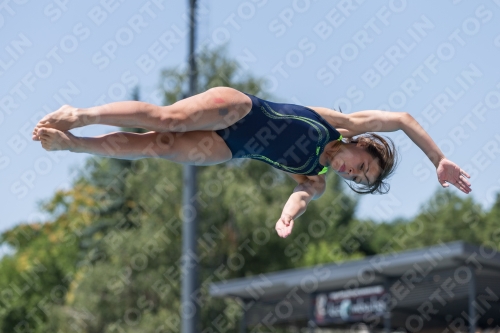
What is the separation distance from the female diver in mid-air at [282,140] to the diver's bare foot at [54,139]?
0.19 m

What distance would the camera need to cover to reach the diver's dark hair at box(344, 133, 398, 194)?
5531 mm

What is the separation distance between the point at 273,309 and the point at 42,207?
26.7 m

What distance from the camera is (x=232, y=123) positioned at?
5.33 meters

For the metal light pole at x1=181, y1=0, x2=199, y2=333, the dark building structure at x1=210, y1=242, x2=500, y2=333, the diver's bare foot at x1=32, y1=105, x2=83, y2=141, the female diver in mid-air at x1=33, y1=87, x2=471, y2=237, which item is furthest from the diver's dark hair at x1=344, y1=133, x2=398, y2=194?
the dark building structure at x1=210, y1=242, x2=500, y2=333

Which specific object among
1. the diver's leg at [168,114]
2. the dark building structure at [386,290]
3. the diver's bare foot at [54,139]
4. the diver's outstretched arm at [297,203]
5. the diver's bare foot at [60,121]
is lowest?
the dark building structure at [386,290]

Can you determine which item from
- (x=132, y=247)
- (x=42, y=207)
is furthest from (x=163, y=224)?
(x=42, y=207)

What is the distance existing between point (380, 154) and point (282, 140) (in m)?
0.75

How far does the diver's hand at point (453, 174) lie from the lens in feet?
17.5

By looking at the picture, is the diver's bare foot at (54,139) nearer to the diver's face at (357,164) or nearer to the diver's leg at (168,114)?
the diver's leg at (168,114)

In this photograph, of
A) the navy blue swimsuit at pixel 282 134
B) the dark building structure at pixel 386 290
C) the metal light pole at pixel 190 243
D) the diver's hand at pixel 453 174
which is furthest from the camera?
the dark building structure at pixel 386 290

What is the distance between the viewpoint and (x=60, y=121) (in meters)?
4.77

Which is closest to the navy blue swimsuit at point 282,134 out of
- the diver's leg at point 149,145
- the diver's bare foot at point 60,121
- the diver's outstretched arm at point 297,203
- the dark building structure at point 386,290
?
the diver's leg at point 149,145

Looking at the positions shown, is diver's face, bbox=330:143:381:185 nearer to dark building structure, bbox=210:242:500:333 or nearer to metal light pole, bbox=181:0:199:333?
metal light pole, bbox=181:0:199:333

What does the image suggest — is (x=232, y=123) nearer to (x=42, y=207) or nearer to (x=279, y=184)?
(x=279, y=184)
